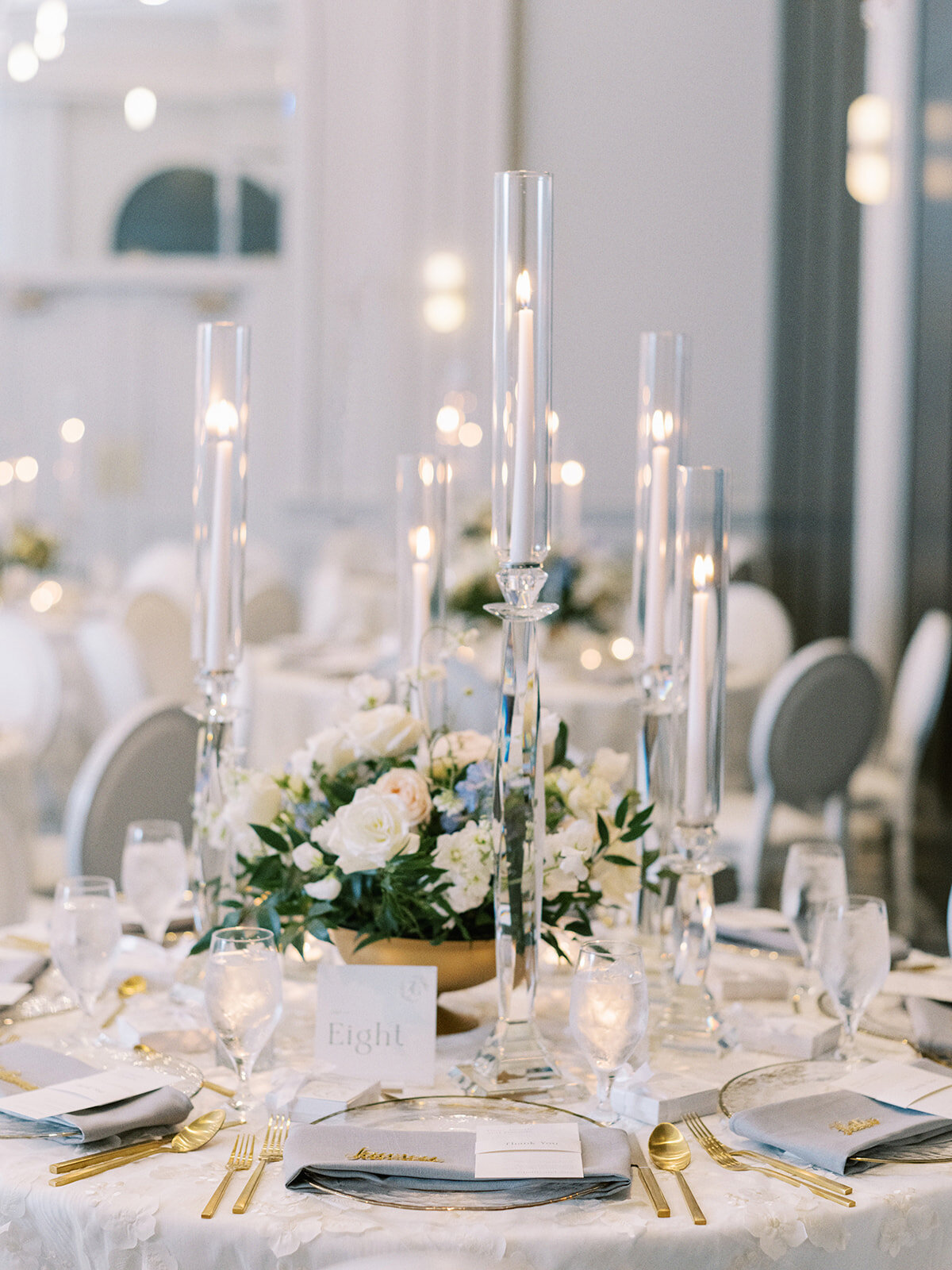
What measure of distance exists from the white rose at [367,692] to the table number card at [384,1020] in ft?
1.16

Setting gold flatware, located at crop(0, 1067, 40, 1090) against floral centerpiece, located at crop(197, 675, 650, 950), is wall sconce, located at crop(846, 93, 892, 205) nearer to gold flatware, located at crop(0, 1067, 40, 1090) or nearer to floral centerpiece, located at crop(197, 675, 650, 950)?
floral centerpiece, located at crop(197, 675, 650, 950)

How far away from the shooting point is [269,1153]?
1.22 metres

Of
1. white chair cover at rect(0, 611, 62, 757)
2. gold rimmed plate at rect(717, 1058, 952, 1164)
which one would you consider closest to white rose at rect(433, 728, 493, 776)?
gold rimmed plate at rect(717, 1058, 952, 1164)

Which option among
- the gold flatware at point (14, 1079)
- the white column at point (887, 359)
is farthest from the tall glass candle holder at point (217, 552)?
the white column at point (887, 359)

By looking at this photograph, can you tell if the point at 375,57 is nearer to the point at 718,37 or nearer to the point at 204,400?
the point at 718,37

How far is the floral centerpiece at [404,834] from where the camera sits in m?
1.42

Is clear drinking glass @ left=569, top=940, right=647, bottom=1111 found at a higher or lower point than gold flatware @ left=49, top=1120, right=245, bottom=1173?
higher

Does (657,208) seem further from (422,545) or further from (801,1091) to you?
A: (801,1091)

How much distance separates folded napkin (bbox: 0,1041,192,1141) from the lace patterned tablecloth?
0.12ft

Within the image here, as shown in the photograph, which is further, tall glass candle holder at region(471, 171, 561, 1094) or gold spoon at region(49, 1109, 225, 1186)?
tall glass candle holder at region(471, 171, 561, 1094)

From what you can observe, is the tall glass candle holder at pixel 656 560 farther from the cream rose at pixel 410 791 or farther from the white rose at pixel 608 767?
the cream rose at pixel 410 791

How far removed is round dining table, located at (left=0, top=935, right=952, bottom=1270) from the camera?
3.55 ft

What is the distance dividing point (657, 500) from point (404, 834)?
1.97 feet

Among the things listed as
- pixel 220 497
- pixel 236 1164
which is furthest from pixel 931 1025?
pixel 220 497
